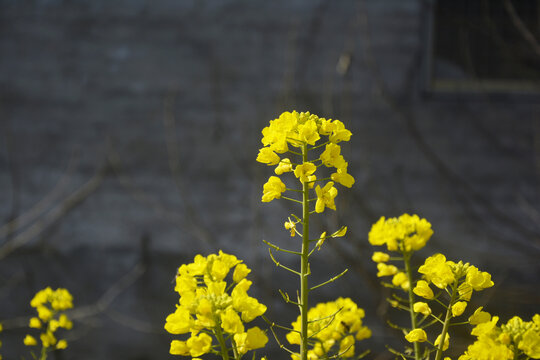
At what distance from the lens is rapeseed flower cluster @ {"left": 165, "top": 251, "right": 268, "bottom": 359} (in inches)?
29.8

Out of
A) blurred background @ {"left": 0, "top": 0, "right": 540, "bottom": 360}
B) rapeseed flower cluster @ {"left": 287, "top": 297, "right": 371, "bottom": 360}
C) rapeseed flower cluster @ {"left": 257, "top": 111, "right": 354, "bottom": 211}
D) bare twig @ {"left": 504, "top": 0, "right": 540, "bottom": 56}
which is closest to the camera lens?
rapeseed flower cluster @ {"left": 257, "top": 111, "right": 354, "bottom": 211}

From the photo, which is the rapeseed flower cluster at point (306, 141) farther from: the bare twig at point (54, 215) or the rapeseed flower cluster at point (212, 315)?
the bare twig at point (54, 215)

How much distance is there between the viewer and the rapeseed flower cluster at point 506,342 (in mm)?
762

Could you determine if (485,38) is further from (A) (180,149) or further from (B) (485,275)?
(B) (485,275)

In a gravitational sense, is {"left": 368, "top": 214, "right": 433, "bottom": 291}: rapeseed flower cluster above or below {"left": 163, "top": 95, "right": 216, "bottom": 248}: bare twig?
above

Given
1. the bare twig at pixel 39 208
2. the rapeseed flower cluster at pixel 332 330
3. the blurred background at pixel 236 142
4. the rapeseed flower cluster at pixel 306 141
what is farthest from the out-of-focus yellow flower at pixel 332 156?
the bare twig at pixel 39 208

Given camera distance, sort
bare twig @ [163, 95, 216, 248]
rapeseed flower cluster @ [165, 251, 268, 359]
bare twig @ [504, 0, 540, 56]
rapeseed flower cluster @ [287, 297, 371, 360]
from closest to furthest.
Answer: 1. rapeseed flower cluster @ [165, 251, 268, 359]
2. rapeseed flower cluster @ [287, 297, 371, 360]
3. bare twig @ [504, 0, 540, 56]
4. bare twig @ [163, 95, 216, 248]

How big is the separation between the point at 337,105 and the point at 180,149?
1.01 m

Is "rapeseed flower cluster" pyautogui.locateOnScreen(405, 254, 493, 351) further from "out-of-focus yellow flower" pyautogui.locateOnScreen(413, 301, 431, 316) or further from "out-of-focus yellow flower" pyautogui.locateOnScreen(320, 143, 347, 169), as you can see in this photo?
"out-of-focus yellow flower" pyautogui.locateOnScreen(320, 143, 347, 169)

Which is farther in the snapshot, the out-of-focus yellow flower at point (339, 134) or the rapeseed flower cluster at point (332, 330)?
the rapeseed flower cluster at point (332, 330)

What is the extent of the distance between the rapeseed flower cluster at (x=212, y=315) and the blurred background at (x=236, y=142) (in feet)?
7.60

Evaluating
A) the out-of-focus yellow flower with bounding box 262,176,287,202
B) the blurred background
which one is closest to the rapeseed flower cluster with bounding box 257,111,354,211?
the out-of-focus yellow flower with bounding box 262,176,287,202

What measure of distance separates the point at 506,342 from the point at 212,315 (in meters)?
0.43

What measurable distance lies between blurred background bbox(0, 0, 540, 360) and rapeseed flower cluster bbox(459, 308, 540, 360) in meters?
2.29
